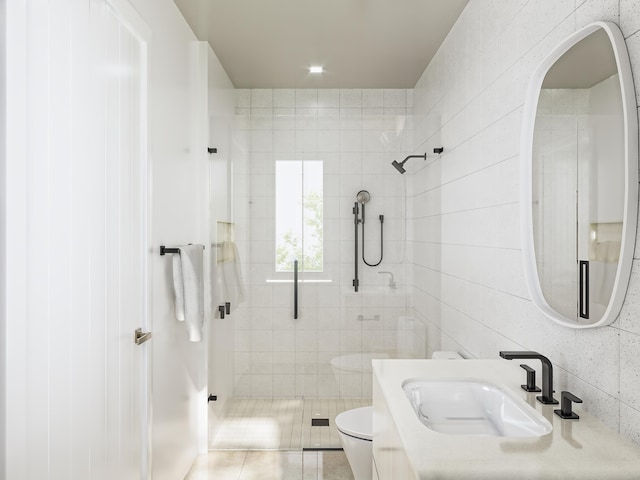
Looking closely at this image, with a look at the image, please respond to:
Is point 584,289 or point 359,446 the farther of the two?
point 359,446

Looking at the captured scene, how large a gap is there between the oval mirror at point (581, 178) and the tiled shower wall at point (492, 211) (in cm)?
5

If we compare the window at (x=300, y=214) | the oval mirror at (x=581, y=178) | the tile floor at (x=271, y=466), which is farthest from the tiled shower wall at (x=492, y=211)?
the tile floor at (x=271, y=466)

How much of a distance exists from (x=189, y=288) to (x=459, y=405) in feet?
4.72

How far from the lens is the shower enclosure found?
124 inches

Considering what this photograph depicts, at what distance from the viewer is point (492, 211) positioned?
2.15 meters

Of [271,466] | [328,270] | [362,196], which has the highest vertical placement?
[362,196]

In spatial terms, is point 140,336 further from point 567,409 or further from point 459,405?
point 567,409

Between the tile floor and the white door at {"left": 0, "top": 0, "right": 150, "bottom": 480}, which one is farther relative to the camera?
the tile floor

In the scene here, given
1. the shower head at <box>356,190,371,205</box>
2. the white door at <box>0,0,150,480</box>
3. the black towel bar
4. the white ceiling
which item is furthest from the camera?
the shower head at <box>356,190,371,205</box>

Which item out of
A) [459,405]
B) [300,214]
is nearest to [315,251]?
[300,214]

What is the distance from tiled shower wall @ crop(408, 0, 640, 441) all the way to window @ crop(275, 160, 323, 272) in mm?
609

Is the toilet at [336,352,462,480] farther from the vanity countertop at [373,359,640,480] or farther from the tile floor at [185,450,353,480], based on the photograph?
the vanity countertop at [373,359,640,480]

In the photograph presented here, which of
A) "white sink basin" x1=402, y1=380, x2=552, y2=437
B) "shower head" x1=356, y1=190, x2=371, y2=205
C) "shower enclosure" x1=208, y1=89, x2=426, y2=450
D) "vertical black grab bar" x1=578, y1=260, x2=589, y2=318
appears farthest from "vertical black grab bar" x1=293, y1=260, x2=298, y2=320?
"vertical black grab bar" x1=578, y1=260, x2=589, y2=318

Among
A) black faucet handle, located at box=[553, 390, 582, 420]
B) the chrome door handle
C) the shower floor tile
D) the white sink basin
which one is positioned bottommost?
the shower floor tile
